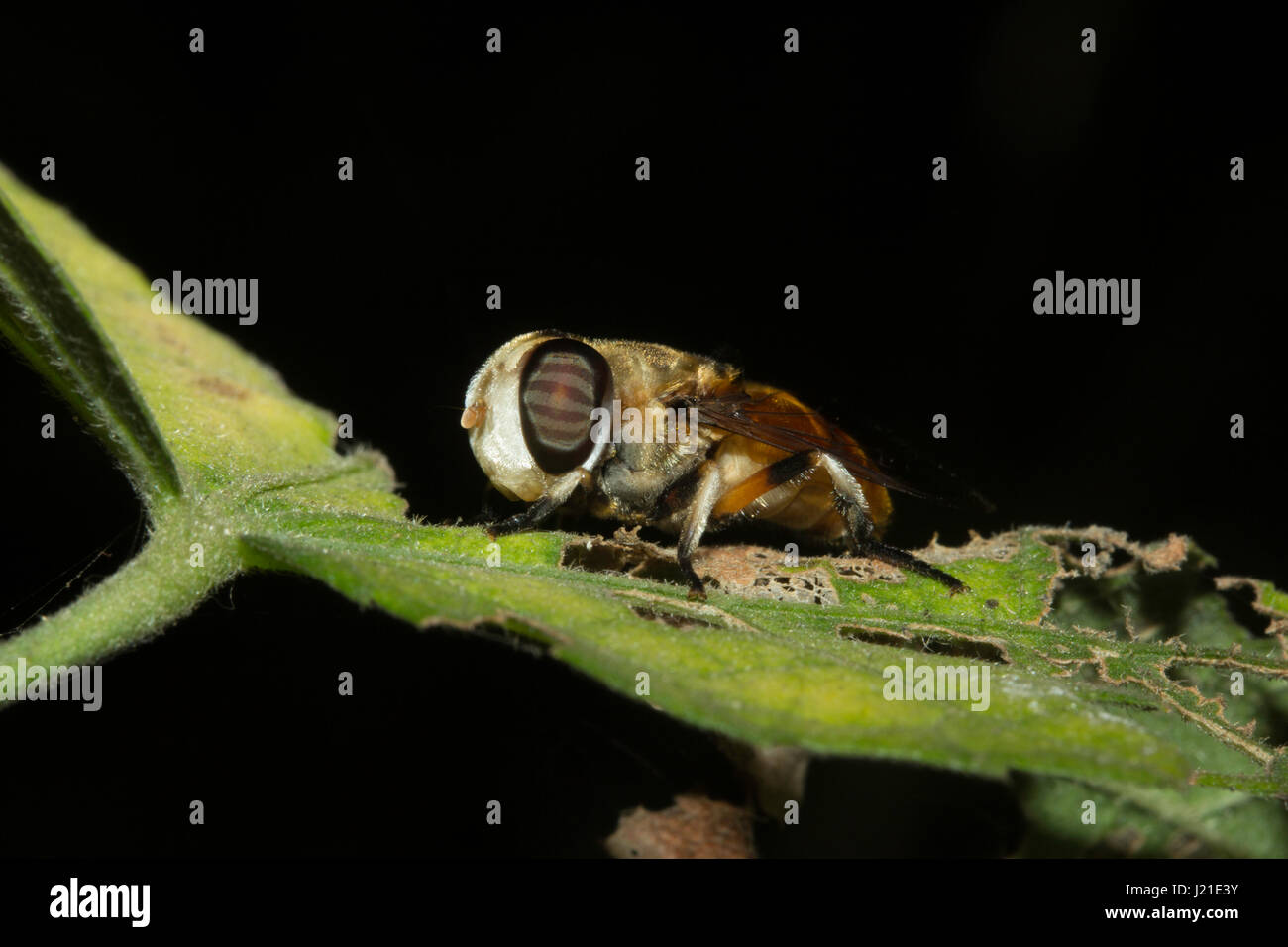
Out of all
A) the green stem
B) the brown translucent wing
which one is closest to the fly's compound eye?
the brown translucent wing

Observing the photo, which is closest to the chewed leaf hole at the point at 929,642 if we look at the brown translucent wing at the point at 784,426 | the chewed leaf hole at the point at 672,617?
the chewed leaf hole at the point at 672,617

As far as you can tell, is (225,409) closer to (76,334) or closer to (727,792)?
(76,334)

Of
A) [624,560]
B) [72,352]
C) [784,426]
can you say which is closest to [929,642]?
[624,560]

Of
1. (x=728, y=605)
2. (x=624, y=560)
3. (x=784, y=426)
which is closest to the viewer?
(x=728, y=605)

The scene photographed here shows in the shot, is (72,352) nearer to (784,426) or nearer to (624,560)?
(624,560)

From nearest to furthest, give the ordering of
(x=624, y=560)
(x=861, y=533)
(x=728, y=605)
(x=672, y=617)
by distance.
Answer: (x=672, y=617) → (x=728, y=605) → (x=624, y=560) → (x=861, y=533)
